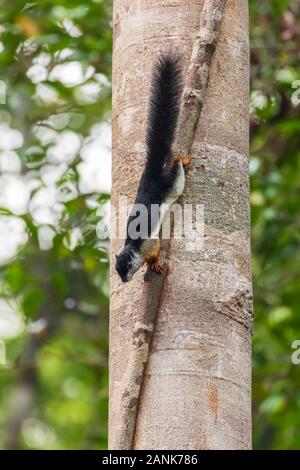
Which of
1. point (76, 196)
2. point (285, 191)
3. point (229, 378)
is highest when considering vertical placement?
point (285, 191)

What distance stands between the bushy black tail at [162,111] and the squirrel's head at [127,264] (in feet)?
0.82

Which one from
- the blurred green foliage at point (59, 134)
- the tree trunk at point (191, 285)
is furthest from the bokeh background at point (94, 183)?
the tree trunk at point (191, 285)

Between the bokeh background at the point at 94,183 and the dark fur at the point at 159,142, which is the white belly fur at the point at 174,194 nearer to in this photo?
the dark fur at the point at 159,142

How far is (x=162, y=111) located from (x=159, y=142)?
240 mm

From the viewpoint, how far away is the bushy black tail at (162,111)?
2510 mm

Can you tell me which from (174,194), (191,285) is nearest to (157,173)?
(174,194)

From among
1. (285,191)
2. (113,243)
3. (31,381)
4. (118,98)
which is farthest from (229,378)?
(31,381)

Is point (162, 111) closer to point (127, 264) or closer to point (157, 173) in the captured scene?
point (157, 173)

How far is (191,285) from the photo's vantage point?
2.28m

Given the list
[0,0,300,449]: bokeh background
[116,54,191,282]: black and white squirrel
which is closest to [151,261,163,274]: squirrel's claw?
[116,54,191,282]: black and white squirrel

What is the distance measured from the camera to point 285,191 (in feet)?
19.0

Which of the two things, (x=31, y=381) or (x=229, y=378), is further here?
(x=31, y=381)

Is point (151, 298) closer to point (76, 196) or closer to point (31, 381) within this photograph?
point (76, 196)

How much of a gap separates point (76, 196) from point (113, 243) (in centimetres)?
235
